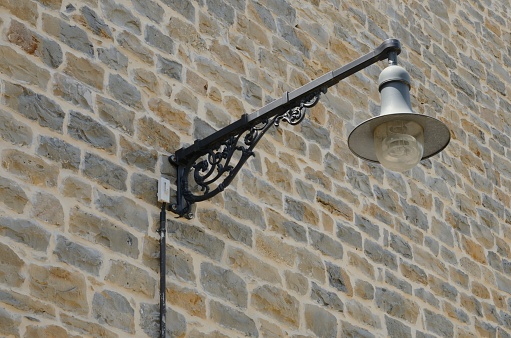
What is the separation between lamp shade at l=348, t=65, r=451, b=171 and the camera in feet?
15.2

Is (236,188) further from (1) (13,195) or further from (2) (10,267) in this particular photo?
(2) (10,267)

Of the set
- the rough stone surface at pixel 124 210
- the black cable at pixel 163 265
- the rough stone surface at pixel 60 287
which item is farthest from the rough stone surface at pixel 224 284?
the rough stone surface at pixel 60 287

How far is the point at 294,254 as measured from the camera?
19.1ft

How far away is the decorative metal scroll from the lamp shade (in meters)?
0.30

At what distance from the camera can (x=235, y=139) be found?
16.6 feet

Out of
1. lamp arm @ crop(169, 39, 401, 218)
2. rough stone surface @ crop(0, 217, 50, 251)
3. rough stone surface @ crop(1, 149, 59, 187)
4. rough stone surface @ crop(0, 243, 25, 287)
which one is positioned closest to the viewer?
rough stone surface @ crop(0, 243, 25, 287)

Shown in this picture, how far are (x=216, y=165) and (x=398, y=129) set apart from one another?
98 cm

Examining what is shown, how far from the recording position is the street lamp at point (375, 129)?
465 cm

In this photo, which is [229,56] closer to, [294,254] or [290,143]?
[290,143]

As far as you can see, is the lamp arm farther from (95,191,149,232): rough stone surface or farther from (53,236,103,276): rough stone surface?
(53,236,103,276): rough stone surface

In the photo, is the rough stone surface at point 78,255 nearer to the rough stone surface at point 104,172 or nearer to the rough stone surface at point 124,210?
the rough stone surface at point 124,210

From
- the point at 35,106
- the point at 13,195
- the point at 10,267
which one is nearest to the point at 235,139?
the point at 35,106

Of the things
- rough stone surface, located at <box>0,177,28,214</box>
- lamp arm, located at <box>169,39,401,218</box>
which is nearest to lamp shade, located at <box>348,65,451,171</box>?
lamp arm, located at <box>169,39,401,218</box>

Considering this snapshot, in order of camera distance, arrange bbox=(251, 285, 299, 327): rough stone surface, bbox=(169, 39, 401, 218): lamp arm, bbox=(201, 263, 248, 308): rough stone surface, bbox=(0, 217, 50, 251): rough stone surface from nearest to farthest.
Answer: bbox=(0, 217, 50, 251): rough stone surface < bbox=(169, 39, 401, 218): lamp arm < bbox=(201, 263, 248, 308): rough stone surface < bbox=(251, 285, 299, 327): rough stone surface
